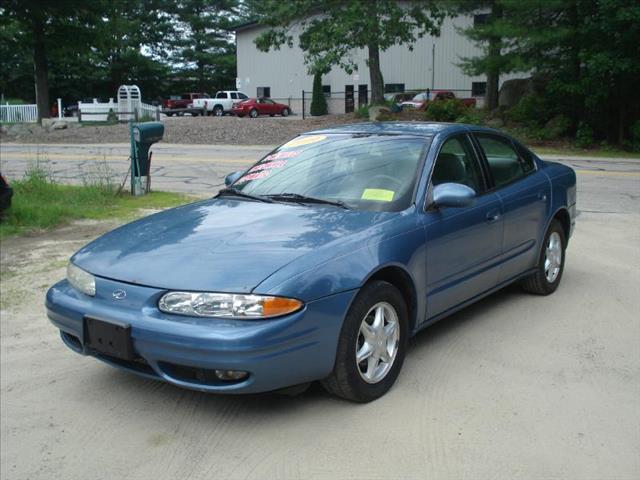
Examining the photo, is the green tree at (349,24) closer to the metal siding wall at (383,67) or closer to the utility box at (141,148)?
the metal siding wall at (383,67)

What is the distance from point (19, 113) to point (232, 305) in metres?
39.8

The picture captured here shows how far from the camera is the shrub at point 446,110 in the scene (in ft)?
86.9

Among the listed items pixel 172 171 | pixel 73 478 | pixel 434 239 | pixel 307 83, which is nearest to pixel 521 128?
pixel 172 171

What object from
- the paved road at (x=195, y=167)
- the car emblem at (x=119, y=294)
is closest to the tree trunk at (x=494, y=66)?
the paved road at (x=195, y=167)

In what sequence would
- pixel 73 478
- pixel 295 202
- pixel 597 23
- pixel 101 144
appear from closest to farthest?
pixel 73 478 → pixel 295 202 → pixel 597 23 → pixel 101 144

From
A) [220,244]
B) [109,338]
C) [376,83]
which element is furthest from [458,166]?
[376,83]

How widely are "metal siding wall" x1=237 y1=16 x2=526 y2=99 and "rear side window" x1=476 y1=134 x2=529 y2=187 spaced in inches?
1580

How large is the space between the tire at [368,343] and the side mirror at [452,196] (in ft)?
2.34

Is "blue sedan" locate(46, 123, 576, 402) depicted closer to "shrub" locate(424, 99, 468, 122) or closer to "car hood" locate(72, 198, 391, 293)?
"car hood" locate(72, 198, 391, 293)

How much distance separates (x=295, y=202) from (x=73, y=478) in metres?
2.10

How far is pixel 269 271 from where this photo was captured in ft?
11.6

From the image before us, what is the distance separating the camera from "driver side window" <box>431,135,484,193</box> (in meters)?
4.81

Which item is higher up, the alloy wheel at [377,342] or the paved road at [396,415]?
the alloy wheel at [377,342]

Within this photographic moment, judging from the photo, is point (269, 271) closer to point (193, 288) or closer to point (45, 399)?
point (193, 288)
